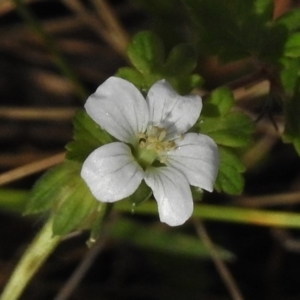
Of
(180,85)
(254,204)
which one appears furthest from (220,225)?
(180,85)

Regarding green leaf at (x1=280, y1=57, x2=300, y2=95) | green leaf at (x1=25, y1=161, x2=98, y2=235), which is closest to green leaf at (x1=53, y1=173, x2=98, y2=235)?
green leaf at (x1=25, y1=161, x2=98, y2=235)

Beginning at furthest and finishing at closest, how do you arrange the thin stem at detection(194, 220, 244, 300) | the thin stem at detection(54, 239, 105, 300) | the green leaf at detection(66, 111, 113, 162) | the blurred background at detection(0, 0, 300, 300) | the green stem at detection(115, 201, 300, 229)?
the blurred background at detection(0, 0, 300, 300), the thin stem at detection(194, 220, 244, 300), the thin stem at detection(54, 239, 105, 300), the green stem at detection(115, 201, 300, 229), the green leaf at detection(66, 111, 113, 162)

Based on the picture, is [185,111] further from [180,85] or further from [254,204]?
[254,204]

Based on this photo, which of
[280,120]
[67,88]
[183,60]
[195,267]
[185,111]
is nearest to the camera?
[185,111]

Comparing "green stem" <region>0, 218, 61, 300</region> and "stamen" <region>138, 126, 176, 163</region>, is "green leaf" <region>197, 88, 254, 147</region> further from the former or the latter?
"green stem" <region>0, 218, 61, 300</region>

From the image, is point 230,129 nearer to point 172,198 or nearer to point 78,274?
point 172,198

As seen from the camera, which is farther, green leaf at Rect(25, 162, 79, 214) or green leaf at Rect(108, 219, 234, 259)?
green leaf at Rect(108, 219, 234, 259)
